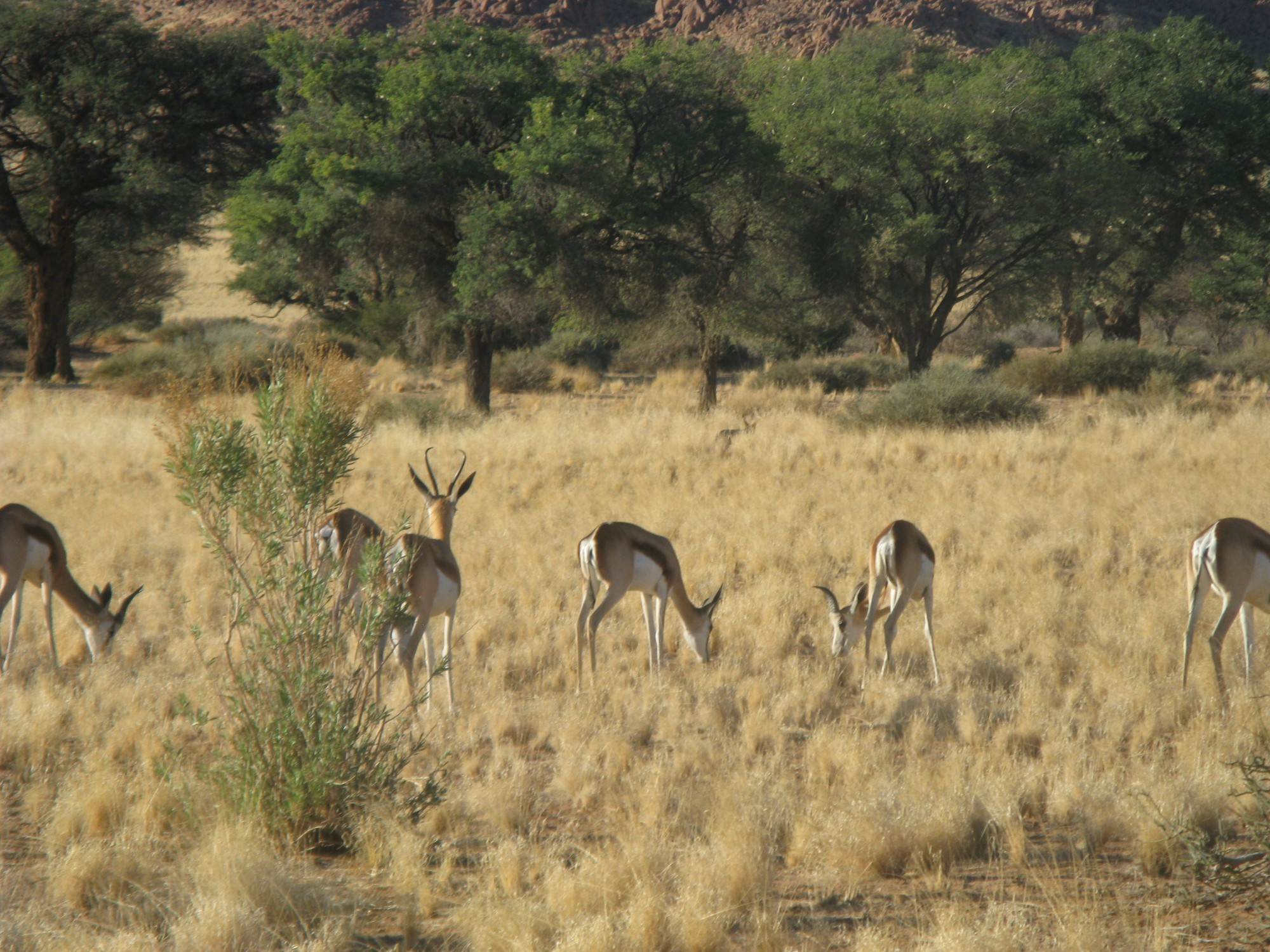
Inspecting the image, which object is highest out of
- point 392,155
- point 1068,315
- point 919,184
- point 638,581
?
point 919,184

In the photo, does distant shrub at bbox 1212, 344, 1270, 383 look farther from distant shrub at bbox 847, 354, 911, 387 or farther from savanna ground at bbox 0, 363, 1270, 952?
savanna ground at bbox 0, 363, 1270, 952

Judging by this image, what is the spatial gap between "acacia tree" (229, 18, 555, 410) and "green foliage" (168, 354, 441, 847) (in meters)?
14.0

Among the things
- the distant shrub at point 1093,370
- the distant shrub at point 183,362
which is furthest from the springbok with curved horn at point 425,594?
the distant shrub at point 1093,370

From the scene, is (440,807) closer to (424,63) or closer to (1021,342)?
(424,63)

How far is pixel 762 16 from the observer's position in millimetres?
72438

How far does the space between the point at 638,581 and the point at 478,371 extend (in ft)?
48.5

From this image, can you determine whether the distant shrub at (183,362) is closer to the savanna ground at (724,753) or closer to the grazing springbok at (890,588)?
the savanna ground at (724,753)

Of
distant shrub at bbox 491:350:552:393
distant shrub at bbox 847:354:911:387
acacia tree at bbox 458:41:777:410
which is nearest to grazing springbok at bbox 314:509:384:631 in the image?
acacia tree at bbox 458:41:777:410

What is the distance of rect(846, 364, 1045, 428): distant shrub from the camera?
1862cm

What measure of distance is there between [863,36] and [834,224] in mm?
37377

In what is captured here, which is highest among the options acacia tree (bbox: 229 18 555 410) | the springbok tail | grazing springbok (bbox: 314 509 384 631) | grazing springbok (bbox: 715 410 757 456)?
acacia tree (bbox: 229 18 555 410)

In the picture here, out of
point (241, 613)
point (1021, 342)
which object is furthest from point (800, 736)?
point (1021, 342)

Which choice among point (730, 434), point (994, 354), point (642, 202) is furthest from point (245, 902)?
point (994, 354)

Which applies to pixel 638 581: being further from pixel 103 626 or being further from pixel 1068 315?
pixel 1068 315
